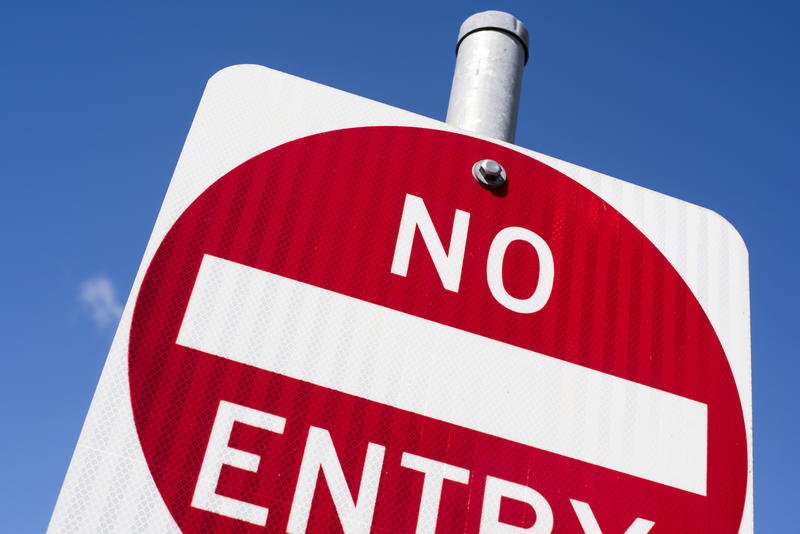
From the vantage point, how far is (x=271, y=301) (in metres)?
1.13

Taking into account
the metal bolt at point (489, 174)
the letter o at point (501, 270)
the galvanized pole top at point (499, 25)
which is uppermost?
the galvanized pole top at point (499, 25)

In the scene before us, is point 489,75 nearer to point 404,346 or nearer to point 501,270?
point 501,270

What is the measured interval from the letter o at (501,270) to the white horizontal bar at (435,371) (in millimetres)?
80

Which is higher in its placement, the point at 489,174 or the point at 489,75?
the point at 489,75

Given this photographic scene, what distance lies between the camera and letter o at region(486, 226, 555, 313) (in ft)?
4.03

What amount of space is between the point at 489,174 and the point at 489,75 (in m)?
0.26

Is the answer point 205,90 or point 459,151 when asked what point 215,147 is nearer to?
point 205,90

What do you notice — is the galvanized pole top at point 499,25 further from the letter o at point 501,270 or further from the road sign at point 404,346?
the letter o at point 501,270

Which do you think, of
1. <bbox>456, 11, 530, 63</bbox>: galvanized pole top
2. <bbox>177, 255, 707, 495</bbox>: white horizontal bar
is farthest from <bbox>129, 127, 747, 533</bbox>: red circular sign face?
<bbox>456, 11, 530, 63</bbox>: galvanized pole top

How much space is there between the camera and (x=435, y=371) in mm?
1143

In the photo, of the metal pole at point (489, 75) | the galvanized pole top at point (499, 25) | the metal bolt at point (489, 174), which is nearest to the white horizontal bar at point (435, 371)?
the metal bolt at point (489, 174)

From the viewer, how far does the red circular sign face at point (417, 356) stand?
1.03m

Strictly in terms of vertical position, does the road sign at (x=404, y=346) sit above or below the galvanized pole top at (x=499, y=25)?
below

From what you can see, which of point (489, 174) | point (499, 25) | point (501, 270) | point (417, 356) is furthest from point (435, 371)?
point (499, 25)
